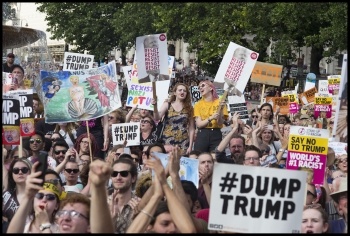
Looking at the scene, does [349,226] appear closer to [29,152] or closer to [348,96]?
[348,96]

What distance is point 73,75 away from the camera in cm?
1188

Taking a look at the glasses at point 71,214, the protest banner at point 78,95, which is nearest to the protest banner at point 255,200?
the glasses at point 71,214

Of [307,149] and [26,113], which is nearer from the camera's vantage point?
[307,149]

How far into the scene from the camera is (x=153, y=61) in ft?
42.4

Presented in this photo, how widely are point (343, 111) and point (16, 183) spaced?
10.1ft

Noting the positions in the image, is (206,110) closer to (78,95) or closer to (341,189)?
(78,95)

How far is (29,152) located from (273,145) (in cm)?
348

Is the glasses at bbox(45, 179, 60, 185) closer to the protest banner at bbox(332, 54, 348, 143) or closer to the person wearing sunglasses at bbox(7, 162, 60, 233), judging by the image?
the person wearing sunglasses at bbox(7, 162, 60, 233)

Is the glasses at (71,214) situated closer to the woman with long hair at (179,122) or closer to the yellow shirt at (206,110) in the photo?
the woman with long hair at (179,122)

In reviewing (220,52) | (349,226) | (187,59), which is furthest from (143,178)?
(187,59)

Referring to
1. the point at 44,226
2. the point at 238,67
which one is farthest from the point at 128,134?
the point at 44,226

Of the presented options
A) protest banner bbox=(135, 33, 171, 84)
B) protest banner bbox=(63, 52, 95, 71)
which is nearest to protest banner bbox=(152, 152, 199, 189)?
protest banner bbox=(135, 33, 171, 84)

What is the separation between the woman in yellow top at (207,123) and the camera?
41.8ft

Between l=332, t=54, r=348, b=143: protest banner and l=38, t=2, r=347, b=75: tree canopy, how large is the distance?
86.1ft
